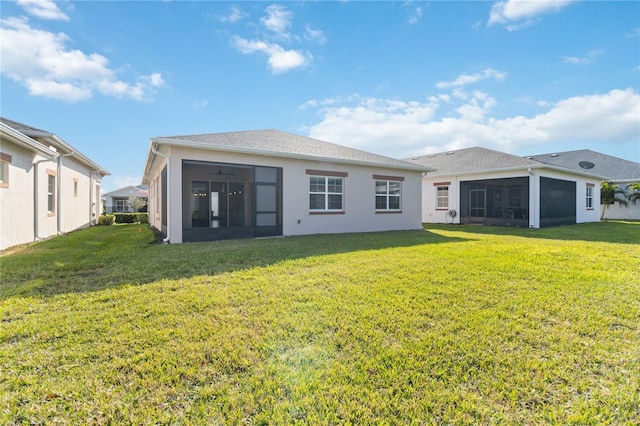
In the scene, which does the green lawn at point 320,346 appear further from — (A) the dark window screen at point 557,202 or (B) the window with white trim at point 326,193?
(A) the dark window screen at point 557,202

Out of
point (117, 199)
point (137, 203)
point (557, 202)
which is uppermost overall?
point (117, 199)

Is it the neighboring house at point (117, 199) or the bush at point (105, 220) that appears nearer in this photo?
the bush at point (105, 220)

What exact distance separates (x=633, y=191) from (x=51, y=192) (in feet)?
119

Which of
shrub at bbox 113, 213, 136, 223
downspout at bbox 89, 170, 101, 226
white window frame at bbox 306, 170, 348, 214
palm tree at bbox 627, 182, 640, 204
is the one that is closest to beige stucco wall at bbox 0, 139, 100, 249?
downspout at bbox 89, 170, 101, 226

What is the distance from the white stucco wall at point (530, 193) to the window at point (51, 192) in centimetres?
1891

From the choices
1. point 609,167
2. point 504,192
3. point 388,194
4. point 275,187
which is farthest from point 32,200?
point 609,167

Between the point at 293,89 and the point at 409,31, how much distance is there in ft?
17.3

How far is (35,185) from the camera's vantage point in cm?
1065

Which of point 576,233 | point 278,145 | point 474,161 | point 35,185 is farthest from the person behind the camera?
point 474,161

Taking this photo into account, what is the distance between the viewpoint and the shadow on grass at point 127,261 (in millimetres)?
5160

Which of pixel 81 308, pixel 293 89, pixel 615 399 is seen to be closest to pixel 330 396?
pixel 615 399

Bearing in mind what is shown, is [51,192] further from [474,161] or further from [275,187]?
[474,161]

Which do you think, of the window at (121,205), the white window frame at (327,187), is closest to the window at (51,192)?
the white window frame at (327,187)

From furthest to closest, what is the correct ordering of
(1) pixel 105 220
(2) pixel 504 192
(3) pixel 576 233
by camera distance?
1. (1) pixel 105 220
2. (2) pixel 504 192
3. (3) pixel 576 233
